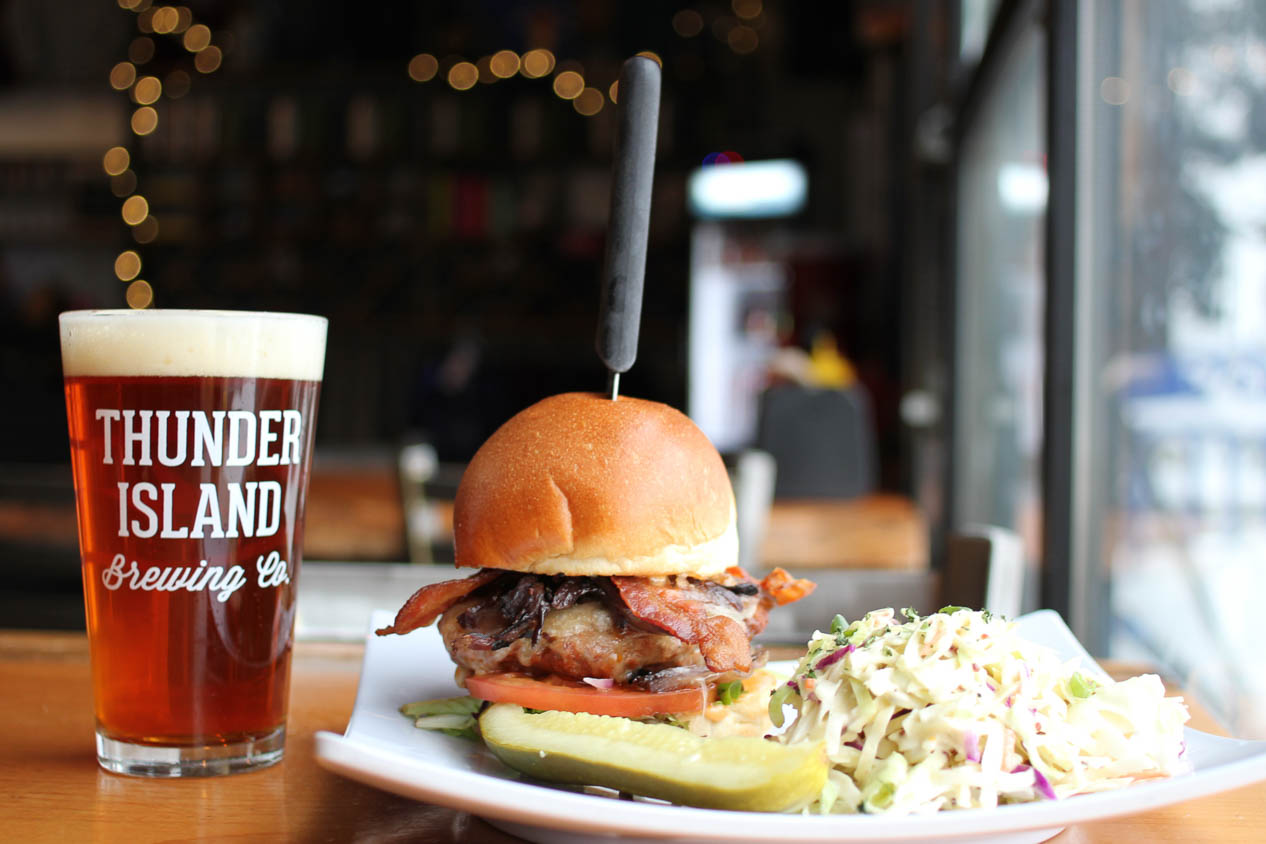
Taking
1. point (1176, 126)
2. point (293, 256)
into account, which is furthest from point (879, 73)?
point (1176, 126)

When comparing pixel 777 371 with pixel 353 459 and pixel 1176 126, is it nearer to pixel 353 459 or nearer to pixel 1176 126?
pixel 353 459

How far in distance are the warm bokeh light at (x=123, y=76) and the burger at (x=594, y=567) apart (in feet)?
25.2

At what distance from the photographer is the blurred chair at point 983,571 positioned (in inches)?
50.9

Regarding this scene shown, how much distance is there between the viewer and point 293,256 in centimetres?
768

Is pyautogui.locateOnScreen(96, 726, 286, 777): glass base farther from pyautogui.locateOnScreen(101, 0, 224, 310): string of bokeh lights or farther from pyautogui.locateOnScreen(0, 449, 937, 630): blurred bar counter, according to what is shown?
pyautogui.locateOnScreen(101, 0, 224, 310): string of bokeh lights

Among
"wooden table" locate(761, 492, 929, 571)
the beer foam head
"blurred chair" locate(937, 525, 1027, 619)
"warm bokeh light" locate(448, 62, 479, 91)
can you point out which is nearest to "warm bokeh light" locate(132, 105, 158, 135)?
"warm bokeh light" locate(448, 62, 479, 91)

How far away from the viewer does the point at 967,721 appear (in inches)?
28.0

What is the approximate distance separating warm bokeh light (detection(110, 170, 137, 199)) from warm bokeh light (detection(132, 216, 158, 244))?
20 cm

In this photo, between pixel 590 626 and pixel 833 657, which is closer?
pixel 833 657

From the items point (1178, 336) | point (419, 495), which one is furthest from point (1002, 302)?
point (1178, 336)

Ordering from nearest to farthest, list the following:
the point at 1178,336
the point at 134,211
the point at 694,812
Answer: the point at 694,812 → the point at 1178,336 → the point at 134,211

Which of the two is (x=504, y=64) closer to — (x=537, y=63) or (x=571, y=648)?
(x=537, y=63)

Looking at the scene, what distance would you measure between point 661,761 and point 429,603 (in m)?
0.33

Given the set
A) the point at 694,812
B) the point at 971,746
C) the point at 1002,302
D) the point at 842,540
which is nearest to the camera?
the point at 694,812
